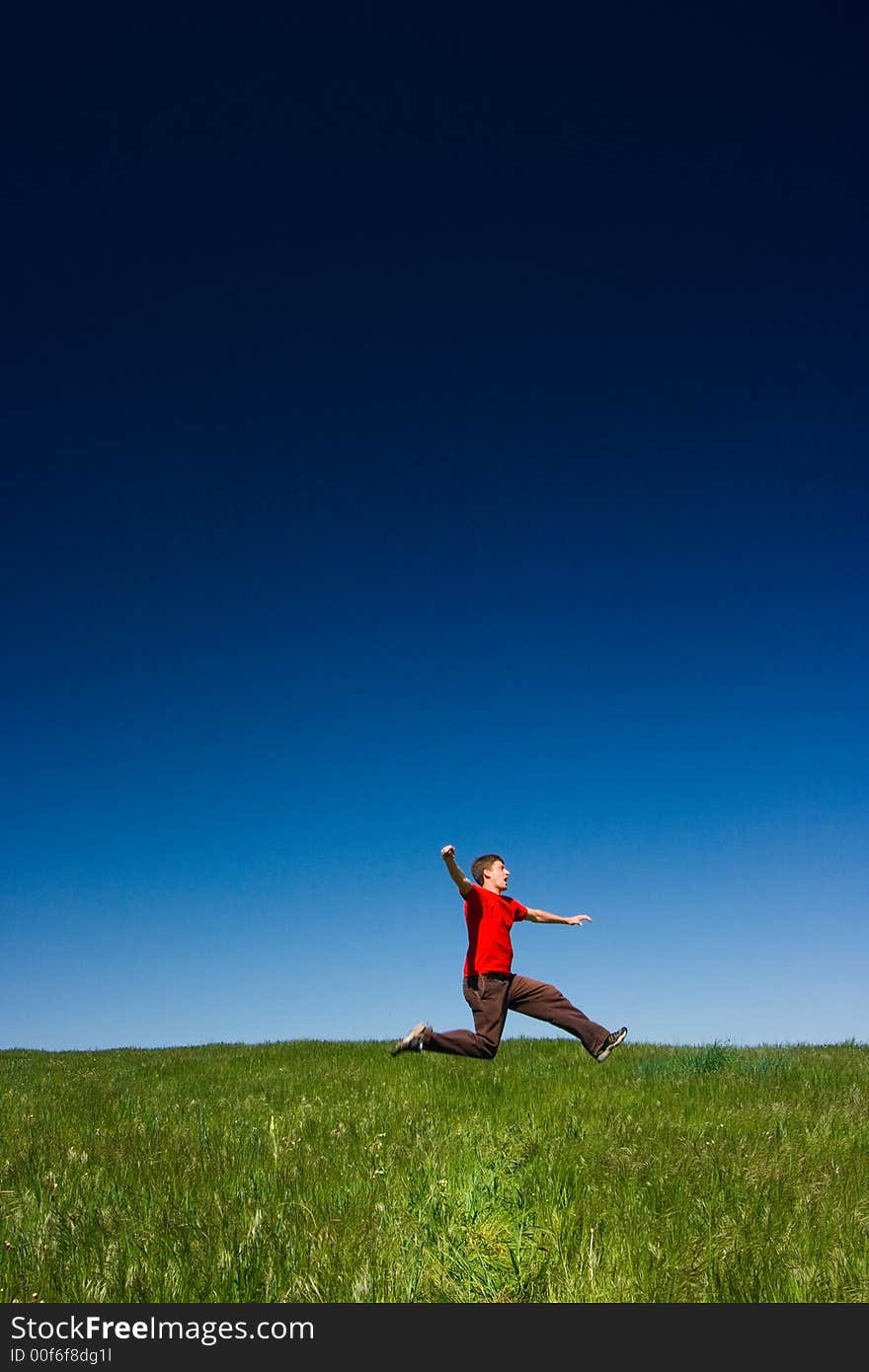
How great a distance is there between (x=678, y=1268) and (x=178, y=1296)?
2064 mm

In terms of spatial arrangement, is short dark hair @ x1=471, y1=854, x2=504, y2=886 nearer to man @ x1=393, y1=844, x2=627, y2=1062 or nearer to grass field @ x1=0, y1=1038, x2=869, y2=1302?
man @ x1=393, y1=844, x2=627, y2=1062

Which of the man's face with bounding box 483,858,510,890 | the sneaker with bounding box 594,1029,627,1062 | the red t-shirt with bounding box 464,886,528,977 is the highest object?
the man's face with bounding box 483,858,510,890

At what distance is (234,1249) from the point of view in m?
Result: 4.00

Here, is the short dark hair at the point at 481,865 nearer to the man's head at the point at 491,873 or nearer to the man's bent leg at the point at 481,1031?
the man's head at the point at 491,873

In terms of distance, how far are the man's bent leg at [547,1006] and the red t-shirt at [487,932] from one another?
0.43 metres

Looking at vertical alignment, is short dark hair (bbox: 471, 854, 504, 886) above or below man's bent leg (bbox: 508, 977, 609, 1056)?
above

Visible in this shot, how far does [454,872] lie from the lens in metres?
10.8

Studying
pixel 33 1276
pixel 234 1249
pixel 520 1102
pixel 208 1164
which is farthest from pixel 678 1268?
pixel 520 1102

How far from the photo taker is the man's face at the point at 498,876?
11563 millimetres

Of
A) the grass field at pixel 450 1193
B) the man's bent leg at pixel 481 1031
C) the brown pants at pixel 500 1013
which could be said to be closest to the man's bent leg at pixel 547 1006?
the brown pants at pixel 500 1013

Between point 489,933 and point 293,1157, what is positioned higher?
point 489,933

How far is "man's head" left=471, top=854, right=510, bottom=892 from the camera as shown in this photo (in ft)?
38.0

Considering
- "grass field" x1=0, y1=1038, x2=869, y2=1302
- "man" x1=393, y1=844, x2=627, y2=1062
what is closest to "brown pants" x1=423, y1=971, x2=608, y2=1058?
"man" x1=393, y1=844, x2=627, y2=1062
